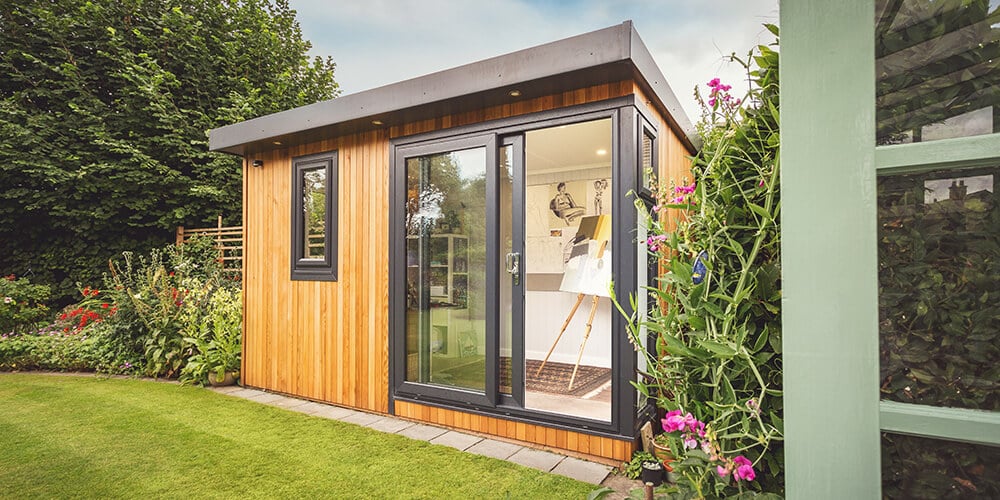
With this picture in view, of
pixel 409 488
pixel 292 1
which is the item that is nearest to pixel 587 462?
pixel 409 488

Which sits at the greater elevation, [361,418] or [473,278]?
[473,278]

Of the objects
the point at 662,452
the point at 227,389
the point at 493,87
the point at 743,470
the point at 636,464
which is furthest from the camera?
the point at 227,389

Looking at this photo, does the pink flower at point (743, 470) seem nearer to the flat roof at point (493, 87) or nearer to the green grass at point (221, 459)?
the green grass at point (221, 459)

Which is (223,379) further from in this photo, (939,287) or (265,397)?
(939,287)

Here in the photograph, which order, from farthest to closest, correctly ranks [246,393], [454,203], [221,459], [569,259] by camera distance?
[569,259]
[246,393]
[454,203]
[221,459]

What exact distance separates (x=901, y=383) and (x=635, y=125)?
7.67ft

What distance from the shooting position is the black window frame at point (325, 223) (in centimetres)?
409

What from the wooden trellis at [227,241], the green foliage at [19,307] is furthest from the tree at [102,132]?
A: the green foliage at [19,307]

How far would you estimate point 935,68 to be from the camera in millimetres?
698

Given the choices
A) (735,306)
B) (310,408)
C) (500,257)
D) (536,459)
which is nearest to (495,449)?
(536,459)

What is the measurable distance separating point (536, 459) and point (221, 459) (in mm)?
1863

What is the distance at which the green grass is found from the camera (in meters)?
2.43

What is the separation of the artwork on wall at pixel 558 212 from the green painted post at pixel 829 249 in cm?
485

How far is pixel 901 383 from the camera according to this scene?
2.27 feet
